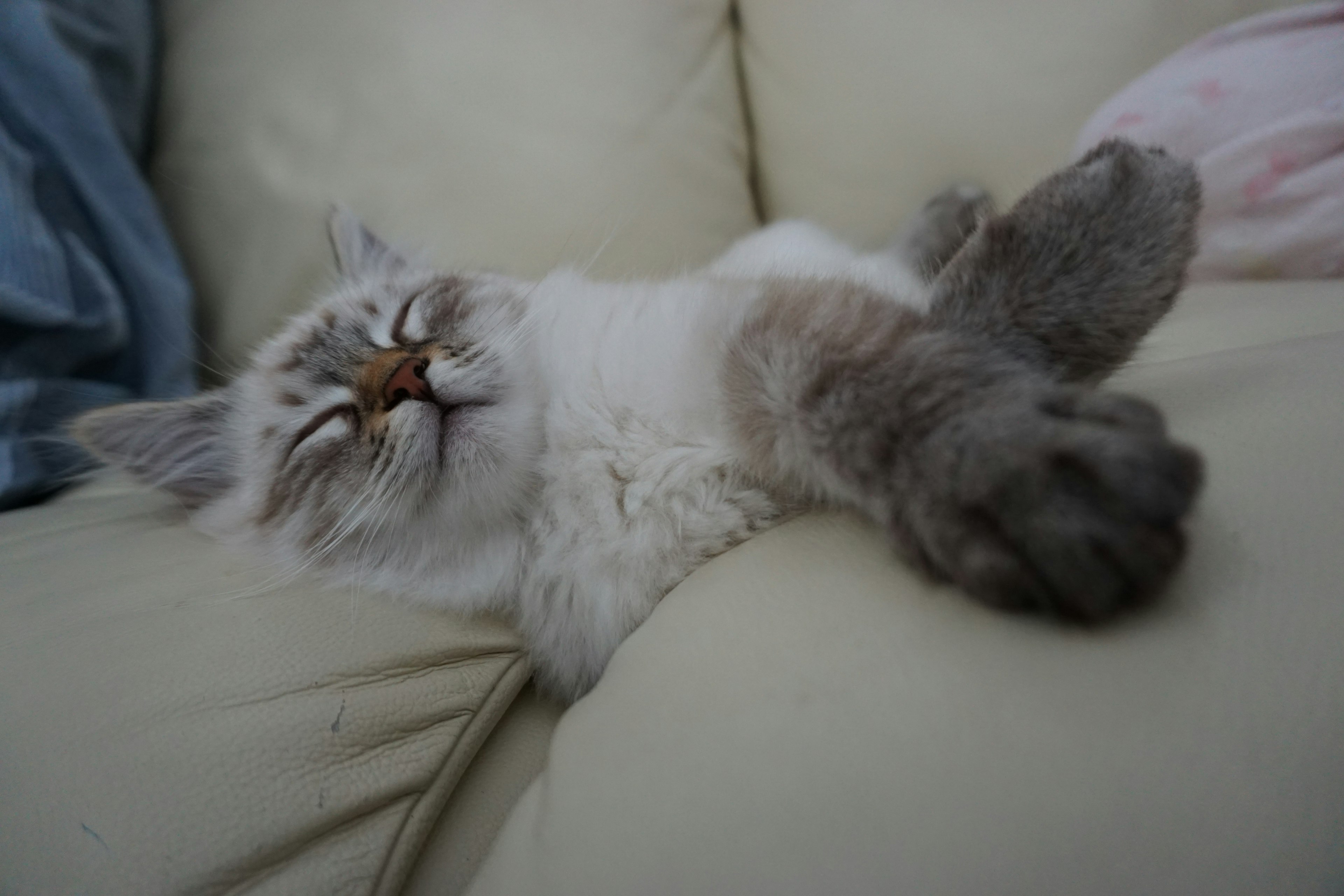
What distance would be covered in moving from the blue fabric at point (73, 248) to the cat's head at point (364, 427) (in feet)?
0.90

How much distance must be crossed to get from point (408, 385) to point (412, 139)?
2.64 feet

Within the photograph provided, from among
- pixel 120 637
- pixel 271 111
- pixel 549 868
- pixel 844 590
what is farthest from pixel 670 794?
pixel 271 111

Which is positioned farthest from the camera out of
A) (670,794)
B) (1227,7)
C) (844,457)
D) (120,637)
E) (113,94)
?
(113,94)

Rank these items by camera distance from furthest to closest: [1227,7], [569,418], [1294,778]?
[1227,7], [569,418], [1294,778]

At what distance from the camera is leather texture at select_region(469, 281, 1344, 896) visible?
1.44 feet

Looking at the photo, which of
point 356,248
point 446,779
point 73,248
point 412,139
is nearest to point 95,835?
point 446,779

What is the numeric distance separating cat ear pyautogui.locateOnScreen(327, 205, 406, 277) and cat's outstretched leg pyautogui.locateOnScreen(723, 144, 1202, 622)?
893mm

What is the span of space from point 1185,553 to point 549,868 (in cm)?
54

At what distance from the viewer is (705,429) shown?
859 millimetres

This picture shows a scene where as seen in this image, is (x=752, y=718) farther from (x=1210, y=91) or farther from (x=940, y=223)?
(x=1210, y=91)

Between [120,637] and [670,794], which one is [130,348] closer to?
[120,637]

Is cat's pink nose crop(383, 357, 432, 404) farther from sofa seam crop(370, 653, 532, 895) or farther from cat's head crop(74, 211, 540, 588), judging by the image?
sofa seam crop(370, 653, 532, 895)

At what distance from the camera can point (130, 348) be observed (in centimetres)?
147

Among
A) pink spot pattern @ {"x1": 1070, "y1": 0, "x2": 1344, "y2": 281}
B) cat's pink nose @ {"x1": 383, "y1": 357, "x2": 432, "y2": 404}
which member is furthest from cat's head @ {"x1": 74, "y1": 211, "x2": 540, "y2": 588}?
pink spot pattern @ {"x1": 1070, "y1": 0, "x2": 1344, "y2": 281}
